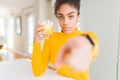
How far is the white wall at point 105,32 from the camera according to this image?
1.99m

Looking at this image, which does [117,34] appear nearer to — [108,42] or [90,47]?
[108,42]

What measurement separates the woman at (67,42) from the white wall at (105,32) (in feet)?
4.96

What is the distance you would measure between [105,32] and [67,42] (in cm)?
188

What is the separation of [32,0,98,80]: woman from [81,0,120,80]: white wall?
4.96 ft

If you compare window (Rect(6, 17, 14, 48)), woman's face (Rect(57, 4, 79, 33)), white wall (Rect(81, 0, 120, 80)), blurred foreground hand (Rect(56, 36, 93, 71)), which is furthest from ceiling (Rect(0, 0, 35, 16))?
blurred foreground hand (Rect(56, 36, 93, 71))

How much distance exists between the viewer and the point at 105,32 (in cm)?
209

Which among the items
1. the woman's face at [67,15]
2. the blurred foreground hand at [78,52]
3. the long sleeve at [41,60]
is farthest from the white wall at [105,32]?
the blurred foreground hand at [78,52]

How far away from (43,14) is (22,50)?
224cm

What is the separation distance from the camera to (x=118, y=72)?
1.97 m

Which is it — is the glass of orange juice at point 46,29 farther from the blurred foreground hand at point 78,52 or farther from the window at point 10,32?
the window at point 10,32

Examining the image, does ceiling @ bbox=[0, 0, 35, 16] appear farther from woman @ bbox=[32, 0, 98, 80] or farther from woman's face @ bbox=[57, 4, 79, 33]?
woman's face @ bbox=[57, 4, 79, 33]

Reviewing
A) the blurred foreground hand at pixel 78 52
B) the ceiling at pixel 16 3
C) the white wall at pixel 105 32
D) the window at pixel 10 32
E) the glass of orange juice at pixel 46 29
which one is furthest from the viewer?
the window at pixel 10 32

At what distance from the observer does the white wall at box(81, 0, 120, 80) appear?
6.54 ft

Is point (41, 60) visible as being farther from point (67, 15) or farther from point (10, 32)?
point (10, 32)
